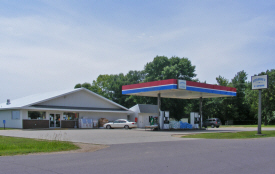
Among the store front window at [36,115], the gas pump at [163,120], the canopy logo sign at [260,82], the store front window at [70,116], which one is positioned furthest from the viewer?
the store front window at [70,116]

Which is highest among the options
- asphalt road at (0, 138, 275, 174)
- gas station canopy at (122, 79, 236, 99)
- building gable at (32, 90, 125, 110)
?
gas station canopy at (122, 79, 236, 99)

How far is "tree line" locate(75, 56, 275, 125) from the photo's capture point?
171 ft

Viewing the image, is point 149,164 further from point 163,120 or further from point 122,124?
point 122,124

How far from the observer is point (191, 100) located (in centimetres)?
5653

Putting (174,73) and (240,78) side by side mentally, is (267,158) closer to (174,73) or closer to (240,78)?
(174,73)

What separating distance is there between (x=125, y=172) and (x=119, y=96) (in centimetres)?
6537

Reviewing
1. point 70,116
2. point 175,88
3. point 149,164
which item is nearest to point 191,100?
point 70,116

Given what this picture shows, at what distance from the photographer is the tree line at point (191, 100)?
51969mm

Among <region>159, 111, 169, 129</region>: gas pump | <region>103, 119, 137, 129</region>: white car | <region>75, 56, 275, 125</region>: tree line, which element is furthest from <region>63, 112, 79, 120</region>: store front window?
<region>75, 56, 275, 125</region>: tree line

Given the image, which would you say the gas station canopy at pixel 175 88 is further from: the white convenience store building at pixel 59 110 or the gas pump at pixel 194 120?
the white convenience store building at pixel 59 110

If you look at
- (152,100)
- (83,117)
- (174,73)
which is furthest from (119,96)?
(83,117)

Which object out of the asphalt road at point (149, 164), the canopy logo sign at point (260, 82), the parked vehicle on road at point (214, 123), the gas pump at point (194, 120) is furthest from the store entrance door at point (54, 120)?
the asphalt road at point (149, 164)

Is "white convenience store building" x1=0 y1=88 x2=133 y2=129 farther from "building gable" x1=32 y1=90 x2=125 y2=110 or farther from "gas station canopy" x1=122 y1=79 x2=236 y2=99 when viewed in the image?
"gas station canopy" x1=122 y1=79 x2=236 y2=99

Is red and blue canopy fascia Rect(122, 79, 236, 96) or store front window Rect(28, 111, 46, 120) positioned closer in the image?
red and blue canopy fascia Rect(122, 79, 236, 96)
